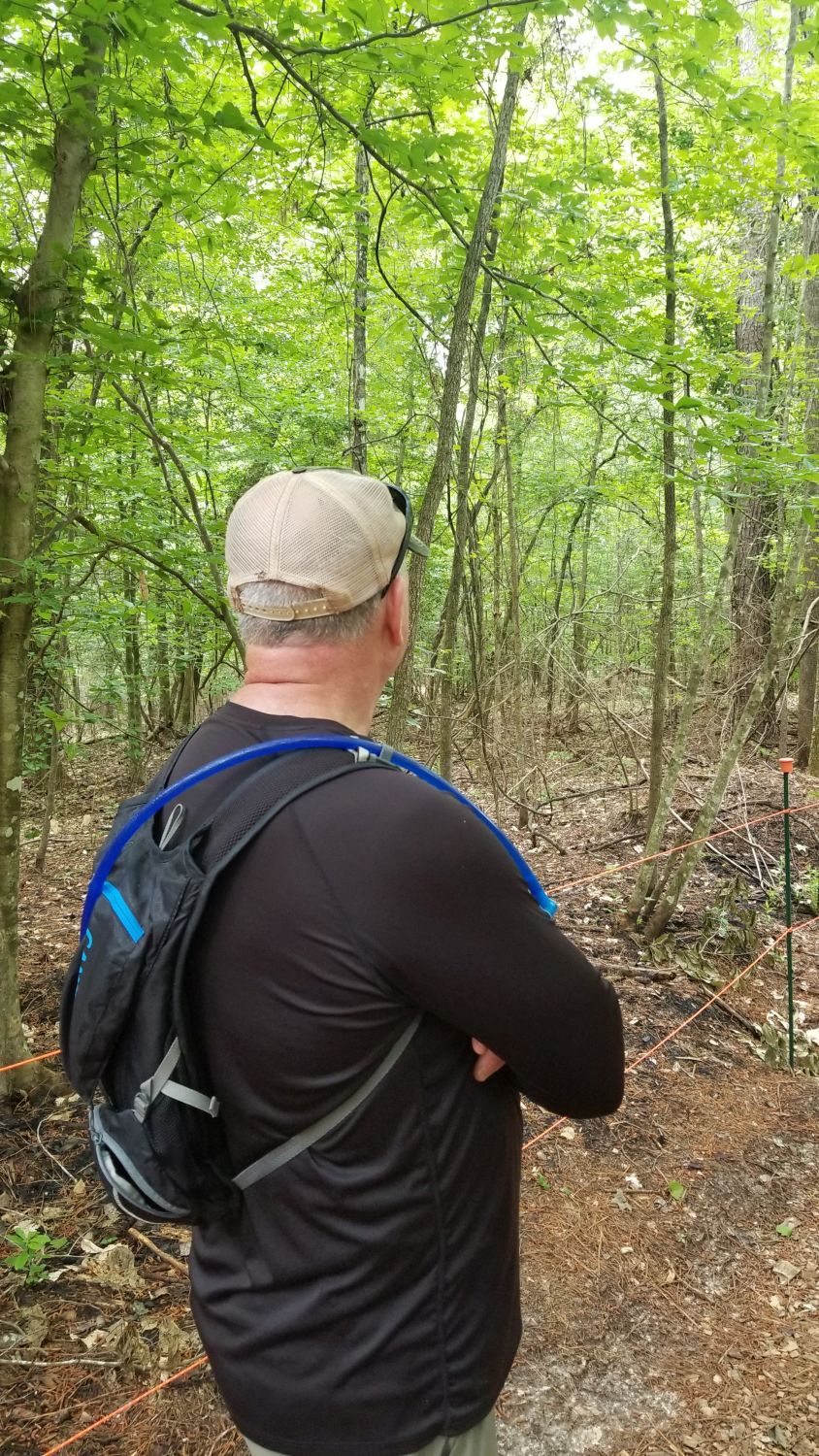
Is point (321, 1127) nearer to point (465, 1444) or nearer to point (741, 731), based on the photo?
point (465, 1444)

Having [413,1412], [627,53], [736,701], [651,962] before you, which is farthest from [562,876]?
[413,1412]

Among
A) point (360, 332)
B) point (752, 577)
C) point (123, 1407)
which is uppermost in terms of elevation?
point (360, 332)

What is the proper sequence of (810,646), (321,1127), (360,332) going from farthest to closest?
1. (810,646)
2. (360,332)
3. (321,1127)

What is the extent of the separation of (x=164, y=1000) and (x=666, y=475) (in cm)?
496

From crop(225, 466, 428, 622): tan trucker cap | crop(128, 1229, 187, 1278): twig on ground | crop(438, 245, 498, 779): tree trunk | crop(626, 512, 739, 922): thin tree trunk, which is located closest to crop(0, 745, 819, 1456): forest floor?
crop(128, 1229, 187, 1278): twig on ground

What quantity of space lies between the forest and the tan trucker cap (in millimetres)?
2302

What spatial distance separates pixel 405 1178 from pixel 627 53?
596 centimetres

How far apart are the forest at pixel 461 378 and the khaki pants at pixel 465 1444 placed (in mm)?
1579

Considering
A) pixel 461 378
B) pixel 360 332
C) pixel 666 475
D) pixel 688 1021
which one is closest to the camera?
pixel 461 378

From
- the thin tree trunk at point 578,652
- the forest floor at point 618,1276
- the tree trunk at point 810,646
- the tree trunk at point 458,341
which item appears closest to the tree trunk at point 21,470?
the forest floor at point 618,1276

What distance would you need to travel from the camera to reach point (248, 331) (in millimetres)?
7363

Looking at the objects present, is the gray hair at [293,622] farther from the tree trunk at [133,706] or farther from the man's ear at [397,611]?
the tree trunk at [133,706]

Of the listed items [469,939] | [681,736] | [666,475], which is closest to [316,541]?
[469,939]

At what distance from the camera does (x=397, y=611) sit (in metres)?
1.23
